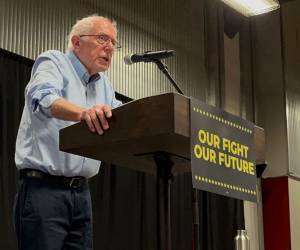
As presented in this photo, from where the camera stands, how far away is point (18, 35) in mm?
3684

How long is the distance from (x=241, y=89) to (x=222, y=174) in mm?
4977

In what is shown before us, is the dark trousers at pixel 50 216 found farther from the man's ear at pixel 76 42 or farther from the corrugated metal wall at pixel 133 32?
the corrugated metal wall at pixel 133 32

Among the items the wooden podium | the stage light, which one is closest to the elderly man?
the wooden podium

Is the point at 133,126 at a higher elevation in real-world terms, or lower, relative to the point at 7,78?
lower

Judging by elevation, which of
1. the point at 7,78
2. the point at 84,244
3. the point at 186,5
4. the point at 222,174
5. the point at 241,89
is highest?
the point at 186,5

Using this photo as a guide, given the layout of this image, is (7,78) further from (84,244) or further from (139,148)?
(139,148)

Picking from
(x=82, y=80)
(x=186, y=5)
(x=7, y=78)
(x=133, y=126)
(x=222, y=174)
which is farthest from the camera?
(x=186, y=5)

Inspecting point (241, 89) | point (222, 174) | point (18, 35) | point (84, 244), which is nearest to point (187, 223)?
point (241, 89)

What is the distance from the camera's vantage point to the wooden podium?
50.6 inches

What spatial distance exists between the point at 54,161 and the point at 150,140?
46 cm

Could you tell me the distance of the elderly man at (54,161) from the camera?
1.65 metres

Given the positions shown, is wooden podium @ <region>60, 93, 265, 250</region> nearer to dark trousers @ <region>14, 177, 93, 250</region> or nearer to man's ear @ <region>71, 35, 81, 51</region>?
dark trousers @ <region>14, 177, 93, 250</region>

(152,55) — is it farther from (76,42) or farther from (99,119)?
(99,119)

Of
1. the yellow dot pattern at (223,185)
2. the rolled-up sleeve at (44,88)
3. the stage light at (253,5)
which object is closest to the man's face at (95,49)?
the rolled-up sleeve at (44,88)
